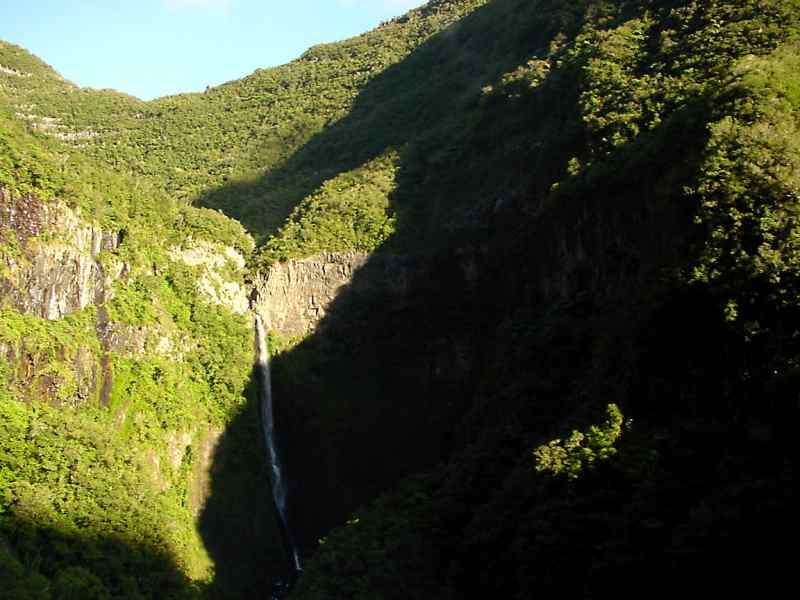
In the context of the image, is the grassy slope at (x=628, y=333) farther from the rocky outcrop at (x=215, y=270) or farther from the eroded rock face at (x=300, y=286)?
the rocky outcrop at (x=215, y=270)

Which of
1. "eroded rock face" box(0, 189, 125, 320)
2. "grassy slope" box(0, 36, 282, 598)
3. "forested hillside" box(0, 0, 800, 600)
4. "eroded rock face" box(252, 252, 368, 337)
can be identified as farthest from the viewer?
"eroded rock face" box(252, 252, 368, 337)

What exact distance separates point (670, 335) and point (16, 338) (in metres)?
17.5

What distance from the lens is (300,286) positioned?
36469mm

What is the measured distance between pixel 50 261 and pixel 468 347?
14.4 meters

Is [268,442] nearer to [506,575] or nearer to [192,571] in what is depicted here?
[192,571]

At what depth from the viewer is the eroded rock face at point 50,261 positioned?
26.5 metres

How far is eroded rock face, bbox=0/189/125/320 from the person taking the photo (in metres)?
26.5

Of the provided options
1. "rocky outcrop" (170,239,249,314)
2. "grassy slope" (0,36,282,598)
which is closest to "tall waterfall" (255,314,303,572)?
"grassy slope" (0,36,282,598)

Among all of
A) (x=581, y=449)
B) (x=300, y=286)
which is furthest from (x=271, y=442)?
(x=581, y=449)

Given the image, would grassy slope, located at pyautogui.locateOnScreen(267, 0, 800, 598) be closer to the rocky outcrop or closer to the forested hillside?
the forested hillside

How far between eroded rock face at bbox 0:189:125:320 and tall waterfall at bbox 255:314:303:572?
7.16 meters

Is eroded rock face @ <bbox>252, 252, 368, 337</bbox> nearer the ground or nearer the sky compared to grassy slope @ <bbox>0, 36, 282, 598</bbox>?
nearer the sky

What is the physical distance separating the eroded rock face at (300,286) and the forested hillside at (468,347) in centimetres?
15

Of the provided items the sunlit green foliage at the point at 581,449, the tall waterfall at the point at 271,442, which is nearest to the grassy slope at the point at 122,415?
the tall waterfall at the point at 271,442
